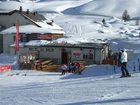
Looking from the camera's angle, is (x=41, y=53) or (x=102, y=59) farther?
(x=41, y=53)

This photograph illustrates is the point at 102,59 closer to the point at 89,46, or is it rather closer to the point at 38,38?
the point at 89,46

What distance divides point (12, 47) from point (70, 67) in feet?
69.7

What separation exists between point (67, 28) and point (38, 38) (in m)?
54.0

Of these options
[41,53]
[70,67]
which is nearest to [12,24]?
[41,53]

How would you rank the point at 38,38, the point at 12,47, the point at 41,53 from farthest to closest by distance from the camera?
the point at 38,38 < the point at 12,47 < the point at 41,53

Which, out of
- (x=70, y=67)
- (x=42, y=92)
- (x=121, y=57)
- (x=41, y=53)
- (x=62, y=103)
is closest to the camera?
(x=62, y=103)

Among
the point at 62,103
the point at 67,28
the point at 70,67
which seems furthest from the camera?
the point at 67,28

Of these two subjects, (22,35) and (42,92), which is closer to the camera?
(42,92)

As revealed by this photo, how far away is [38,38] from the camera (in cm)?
5272

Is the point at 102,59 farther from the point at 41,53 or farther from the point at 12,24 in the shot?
the point at 12,24

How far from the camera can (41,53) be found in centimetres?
4316

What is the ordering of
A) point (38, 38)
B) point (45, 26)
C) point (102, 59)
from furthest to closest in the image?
point (45, 26) → point (38, 38) → point (102, 59)

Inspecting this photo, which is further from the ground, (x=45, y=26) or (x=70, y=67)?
(x=45, y=26)

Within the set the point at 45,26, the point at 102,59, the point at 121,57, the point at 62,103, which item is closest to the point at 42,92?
the point at 62,103
